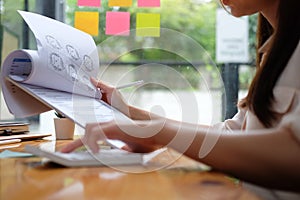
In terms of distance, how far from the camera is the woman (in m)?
0.63

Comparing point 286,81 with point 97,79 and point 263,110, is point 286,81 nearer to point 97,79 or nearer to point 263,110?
point 263,110

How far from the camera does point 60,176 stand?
605 millimetres

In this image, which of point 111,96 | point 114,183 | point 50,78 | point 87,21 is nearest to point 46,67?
point 50,78

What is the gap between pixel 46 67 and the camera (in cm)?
97

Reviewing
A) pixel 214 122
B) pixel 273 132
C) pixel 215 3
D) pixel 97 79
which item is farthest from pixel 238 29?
pixel 273 132

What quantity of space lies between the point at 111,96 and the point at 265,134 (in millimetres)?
531

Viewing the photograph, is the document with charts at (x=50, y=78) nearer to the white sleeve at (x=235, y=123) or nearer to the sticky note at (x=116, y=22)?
the white sleeve at (x=235, y=123)

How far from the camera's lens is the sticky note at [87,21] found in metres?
1.58

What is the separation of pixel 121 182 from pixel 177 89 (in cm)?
51

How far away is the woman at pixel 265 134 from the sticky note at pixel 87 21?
3.02ft

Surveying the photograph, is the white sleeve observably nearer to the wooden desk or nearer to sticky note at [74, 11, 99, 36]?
the wooden desk

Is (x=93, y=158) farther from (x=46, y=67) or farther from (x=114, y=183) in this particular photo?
(x=46, y=67)

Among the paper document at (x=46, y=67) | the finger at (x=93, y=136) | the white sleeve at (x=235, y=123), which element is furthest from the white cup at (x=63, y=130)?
the finger at (x=93, y=136)

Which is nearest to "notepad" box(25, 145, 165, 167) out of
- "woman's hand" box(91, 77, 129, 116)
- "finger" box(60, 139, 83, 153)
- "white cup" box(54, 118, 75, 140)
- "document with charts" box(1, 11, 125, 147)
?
"finger" box(60, 139, 83, 153)
